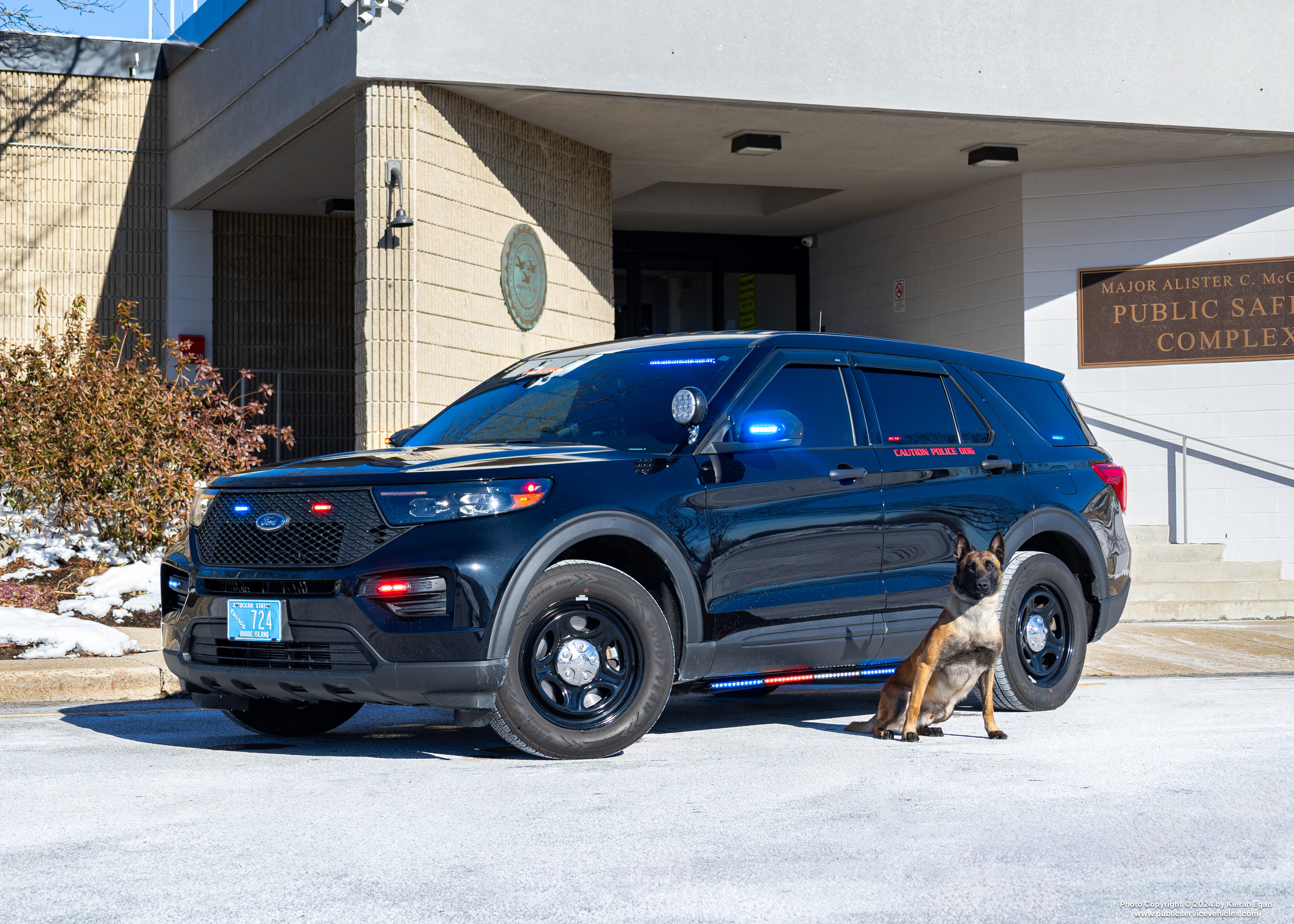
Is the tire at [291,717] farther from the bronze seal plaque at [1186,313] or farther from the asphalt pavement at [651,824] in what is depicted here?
the bronze seal plaque at [1186,313]

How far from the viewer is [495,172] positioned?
13.7m

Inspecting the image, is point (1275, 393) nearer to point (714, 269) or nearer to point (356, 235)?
point (714, 269)

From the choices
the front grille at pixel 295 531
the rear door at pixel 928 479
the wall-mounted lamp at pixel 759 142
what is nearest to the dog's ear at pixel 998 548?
the rear door at pixel 928 479

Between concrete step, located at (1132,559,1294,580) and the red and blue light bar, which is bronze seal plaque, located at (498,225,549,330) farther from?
the red and blue light bar

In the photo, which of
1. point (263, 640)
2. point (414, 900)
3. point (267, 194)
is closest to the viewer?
point (414, 900)

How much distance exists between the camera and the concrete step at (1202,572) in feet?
47.0

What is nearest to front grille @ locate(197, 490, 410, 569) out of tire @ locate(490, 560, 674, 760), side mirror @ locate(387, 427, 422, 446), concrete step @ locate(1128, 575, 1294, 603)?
tire @ locate(490, 560, 674, 760)

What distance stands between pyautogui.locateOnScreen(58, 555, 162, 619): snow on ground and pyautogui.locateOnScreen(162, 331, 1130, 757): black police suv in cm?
417

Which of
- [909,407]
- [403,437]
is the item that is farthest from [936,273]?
[403,437]

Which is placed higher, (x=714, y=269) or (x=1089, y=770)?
(x=714, y=269)

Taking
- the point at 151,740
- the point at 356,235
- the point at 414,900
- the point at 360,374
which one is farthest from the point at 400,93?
the point at 414,900

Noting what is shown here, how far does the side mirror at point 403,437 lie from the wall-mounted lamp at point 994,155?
9723 millimetres

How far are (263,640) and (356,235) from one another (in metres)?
7.83

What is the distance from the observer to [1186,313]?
16.0 metres
